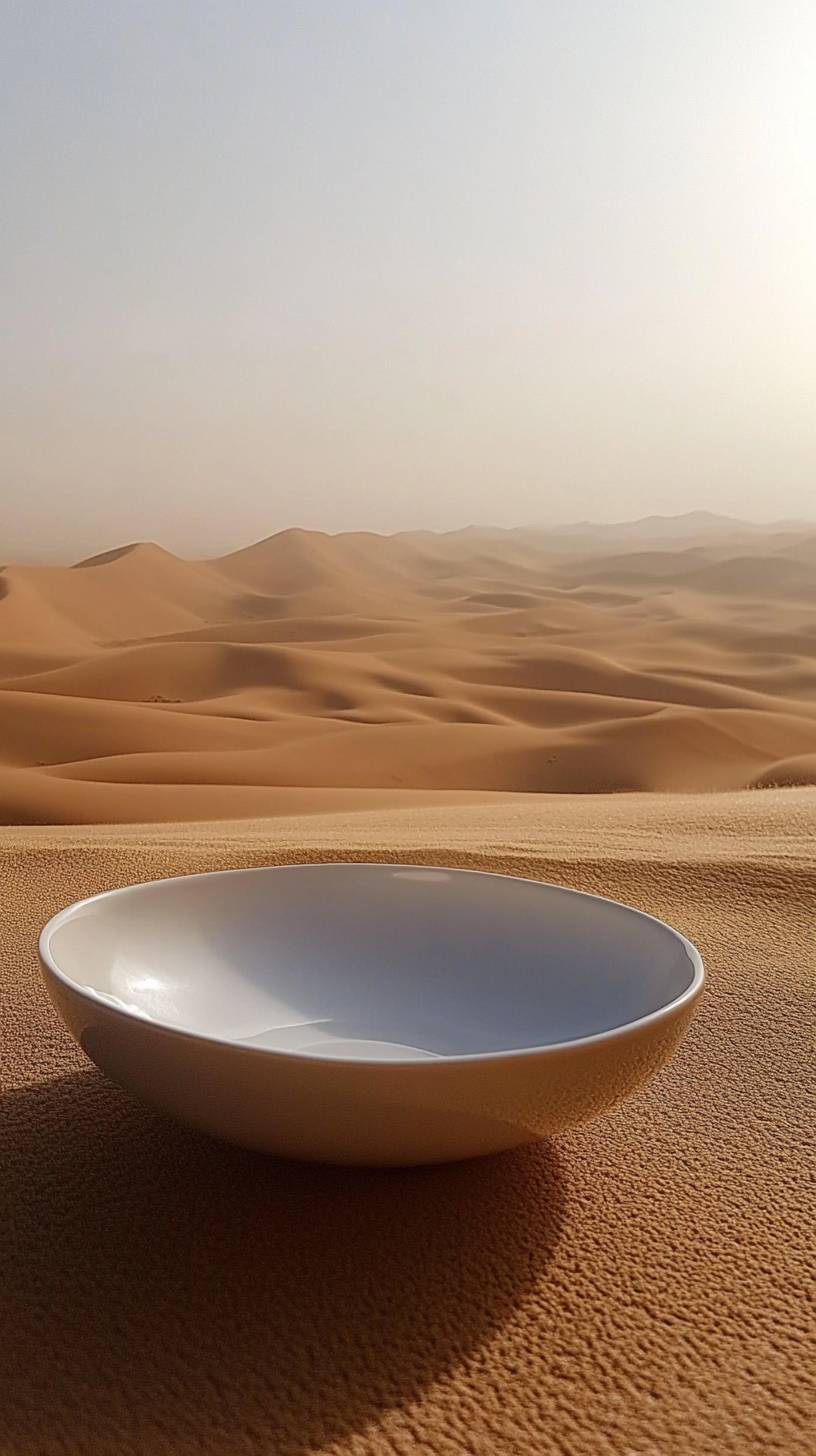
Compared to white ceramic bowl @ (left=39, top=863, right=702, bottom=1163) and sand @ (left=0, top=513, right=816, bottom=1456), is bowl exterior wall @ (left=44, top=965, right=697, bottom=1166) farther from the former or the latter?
sand @ (left=0, top=513, right=816, bottom=1456)

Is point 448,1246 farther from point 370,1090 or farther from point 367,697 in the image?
point 367,697

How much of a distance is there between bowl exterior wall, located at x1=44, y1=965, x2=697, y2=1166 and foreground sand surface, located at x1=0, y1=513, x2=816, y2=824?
483 centimetres

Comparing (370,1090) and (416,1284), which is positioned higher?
(370,1090)

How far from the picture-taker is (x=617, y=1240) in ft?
3.12

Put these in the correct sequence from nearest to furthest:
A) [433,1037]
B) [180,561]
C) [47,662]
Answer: [433,1037] → [47,662] → [180,561]

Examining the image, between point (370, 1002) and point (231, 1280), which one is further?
point (370, 1002)

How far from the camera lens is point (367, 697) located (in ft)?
42.0

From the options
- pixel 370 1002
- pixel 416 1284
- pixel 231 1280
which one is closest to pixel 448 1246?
pixel 416 1284

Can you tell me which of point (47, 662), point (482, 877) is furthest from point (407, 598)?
point (482, 877)

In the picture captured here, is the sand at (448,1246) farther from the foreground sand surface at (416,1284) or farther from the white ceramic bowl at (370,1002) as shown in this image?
the white ceramic bowl at (370,1002)

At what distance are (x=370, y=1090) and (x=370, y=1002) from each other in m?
0.53

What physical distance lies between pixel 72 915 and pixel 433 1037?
1.29 ft

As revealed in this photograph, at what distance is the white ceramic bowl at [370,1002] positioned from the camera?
797 mm

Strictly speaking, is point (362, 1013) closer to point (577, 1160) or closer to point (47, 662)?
point (577, 1160)
